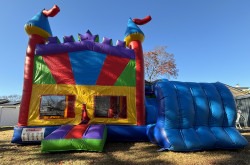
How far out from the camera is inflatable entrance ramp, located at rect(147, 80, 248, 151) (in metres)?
5.12

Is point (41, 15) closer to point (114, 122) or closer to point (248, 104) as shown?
point (114, 122)

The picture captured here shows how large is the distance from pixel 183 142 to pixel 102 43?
4.48 meters

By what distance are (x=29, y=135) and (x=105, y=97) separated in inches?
104

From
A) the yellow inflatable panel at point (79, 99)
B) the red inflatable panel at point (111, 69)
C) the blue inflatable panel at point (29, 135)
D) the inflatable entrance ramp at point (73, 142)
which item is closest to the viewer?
the inflatable entrance ramp at point (73, 142)

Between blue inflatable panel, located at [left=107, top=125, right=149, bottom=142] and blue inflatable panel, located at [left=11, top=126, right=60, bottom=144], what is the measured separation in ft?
6.51

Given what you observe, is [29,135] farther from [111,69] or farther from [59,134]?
[111,69]

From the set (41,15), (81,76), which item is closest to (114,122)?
(81,76)

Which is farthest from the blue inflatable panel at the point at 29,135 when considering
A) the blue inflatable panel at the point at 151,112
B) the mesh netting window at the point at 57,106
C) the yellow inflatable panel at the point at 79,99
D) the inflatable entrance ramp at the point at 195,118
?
the inflatable entrance ramp at the point at 195,118

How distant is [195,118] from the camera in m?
5.53

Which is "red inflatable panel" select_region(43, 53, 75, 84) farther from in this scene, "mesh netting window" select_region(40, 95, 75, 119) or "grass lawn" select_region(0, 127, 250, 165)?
"grass lawn" select_region(0, 127, 250, 165)

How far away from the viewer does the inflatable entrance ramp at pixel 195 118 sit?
5117 mm

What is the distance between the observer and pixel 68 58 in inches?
282

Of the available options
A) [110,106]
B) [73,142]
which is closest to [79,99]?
[110,106]

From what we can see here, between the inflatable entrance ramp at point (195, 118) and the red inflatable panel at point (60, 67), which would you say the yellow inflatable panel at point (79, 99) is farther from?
the inflatable entrance ramp at point (195, 118)
